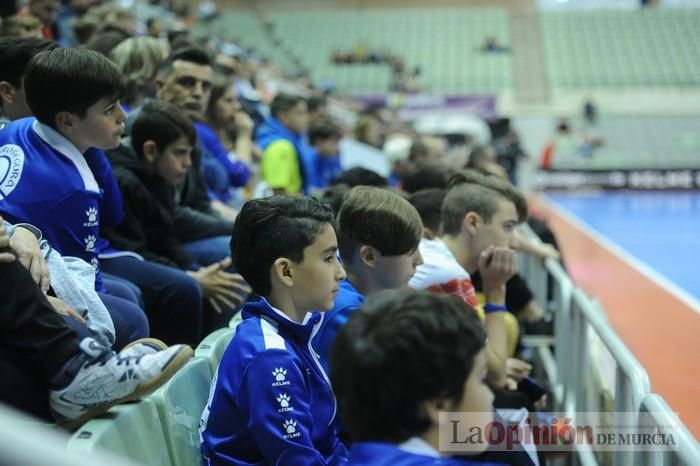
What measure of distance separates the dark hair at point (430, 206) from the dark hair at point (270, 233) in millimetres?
1261

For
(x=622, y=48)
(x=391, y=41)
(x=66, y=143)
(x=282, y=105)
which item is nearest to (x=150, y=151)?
(x=66, y=143)

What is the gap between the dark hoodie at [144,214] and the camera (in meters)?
2.87

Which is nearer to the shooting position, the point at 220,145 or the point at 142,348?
the point at 142,348

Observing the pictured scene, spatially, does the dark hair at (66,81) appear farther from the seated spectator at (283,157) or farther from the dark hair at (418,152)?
the dark hair at (418,152)

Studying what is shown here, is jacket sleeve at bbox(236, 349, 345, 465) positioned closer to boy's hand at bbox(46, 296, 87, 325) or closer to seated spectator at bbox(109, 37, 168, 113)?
boy's hand at bbox(46, 296, 87, 325)

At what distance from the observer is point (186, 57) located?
3.61 m

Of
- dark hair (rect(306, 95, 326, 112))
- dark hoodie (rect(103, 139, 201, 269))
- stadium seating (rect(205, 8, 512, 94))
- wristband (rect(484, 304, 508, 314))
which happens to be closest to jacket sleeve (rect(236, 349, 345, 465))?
wristband (rect(484, 304, 508, 314))

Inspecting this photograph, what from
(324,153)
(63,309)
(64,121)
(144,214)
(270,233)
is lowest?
(324,153)

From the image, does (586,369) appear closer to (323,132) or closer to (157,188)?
(157,188)

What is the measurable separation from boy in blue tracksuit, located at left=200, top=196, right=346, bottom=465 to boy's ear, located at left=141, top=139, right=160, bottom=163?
3.44 feet

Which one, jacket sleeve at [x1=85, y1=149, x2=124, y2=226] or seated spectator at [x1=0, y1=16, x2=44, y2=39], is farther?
seated spectator at [x1=0, y1=16, x2=44, y2=39]

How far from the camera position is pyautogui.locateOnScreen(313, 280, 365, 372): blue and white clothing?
2.16 meters

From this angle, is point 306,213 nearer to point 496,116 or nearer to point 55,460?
point 55,460

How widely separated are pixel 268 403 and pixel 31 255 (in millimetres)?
605
